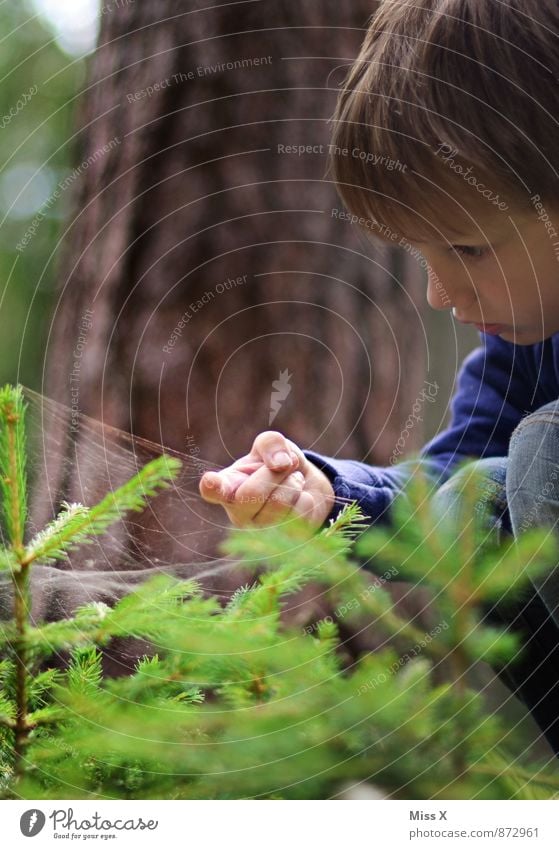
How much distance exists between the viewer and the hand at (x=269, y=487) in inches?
17.4

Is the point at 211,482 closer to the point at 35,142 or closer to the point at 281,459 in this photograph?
the point at 281,459

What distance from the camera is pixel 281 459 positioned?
46 centimetres

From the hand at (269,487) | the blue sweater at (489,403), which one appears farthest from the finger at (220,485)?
the blue sweater at (489,403)

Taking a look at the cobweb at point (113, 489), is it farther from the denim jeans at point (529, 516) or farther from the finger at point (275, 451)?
→ the denim jeans at point (529, 516)

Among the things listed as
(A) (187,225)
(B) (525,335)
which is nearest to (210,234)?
(A) (187,225)

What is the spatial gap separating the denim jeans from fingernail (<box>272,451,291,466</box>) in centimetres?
10

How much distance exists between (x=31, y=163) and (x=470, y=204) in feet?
0.96

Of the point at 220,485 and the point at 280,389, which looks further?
the point at 280,389

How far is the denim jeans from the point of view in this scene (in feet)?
1.42

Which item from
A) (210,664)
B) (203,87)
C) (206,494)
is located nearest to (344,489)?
(206,494)

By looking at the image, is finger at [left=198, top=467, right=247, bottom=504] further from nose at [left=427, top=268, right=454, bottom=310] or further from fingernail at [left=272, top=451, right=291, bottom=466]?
nose at [left=427, top=268, right=454, bottom=310]
